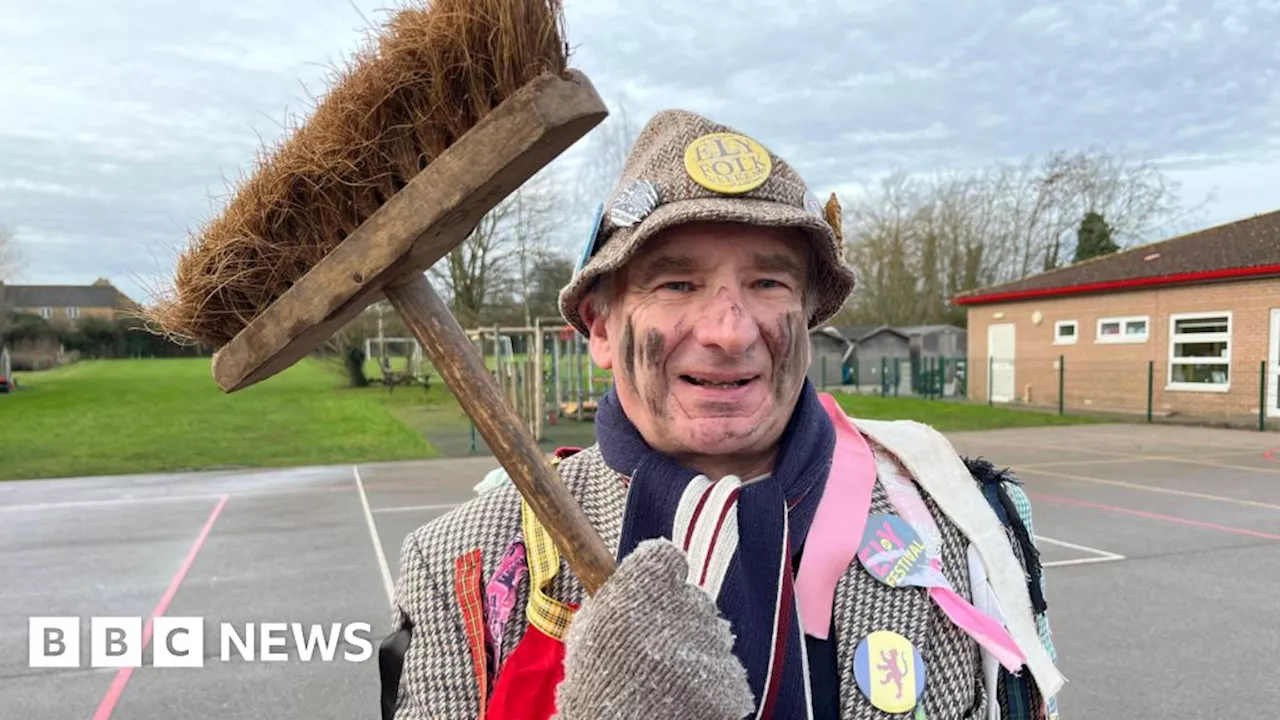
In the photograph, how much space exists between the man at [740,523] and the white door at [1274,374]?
19.6 meters

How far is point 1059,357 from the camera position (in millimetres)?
22078

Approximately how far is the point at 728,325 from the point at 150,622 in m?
5.63

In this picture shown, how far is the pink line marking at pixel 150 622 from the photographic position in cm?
420

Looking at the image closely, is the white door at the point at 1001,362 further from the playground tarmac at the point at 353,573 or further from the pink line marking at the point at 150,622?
the pink line marking at the point at 150,622

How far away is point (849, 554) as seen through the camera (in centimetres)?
132

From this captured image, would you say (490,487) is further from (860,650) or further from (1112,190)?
(1112,190)

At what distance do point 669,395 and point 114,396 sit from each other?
3576 centimetres

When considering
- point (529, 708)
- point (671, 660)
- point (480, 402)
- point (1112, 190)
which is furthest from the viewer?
point (1112, 190)

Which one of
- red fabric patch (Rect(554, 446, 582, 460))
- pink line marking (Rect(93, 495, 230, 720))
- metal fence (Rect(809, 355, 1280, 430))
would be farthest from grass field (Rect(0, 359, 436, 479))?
red fabric patch (Rect(554, 446, 582, 460))

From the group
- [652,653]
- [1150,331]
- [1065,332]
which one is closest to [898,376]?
[1065,332]

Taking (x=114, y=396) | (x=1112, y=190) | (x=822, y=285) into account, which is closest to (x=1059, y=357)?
(x=1112, y=190)

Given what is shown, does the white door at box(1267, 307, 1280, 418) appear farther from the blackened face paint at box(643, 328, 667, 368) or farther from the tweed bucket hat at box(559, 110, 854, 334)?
the blackened face paint at box(643, 328, 667, 368)

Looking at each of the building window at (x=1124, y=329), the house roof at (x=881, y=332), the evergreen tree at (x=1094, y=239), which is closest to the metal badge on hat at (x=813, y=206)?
the building window at (x=1124, y=329)

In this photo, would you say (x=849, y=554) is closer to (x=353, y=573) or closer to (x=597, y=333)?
(x=597, y=333)
